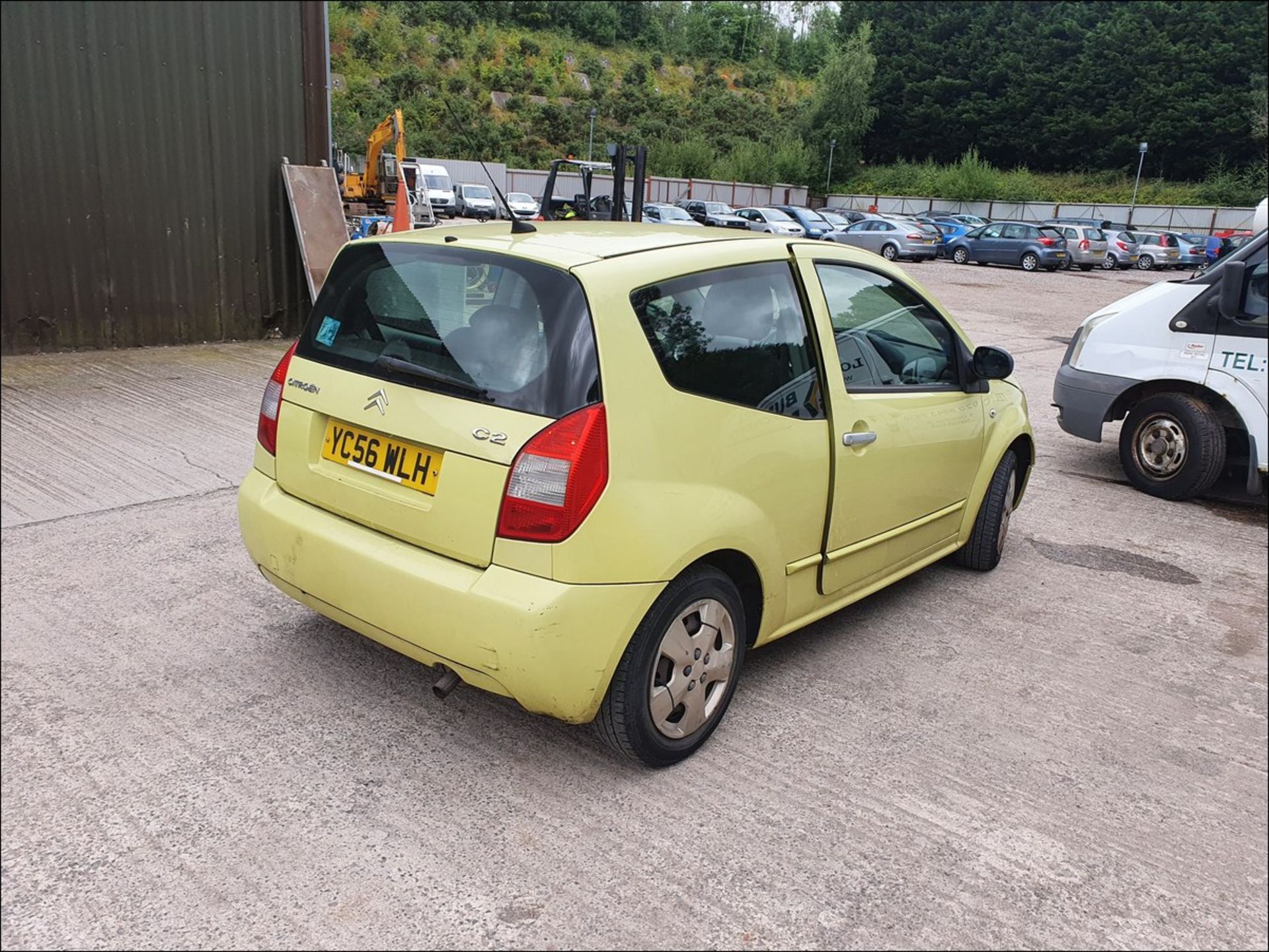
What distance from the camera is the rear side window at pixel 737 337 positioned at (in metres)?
2.97

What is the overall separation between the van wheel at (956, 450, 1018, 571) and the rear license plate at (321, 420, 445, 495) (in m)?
2.86

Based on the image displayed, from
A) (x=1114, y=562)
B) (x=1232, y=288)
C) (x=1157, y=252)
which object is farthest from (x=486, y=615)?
(x=1157, y=252)

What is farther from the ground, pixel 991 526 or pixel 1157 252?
pixel 1157 252

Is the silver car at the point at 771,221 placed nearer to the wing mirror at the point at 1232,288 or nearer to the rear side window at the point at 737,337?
the wing mirror at the point at 1232,288

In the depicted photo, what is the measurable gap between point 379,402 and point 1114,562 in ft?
12.7

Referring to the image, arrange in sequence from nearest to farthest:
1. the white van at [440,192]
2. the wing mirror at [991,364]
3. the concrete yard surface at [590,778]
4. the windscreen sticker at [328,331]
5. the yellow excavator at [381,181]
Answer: the concrete yard surface at [590,778], the windscreen sticker at [328,331], the wing mirror at [991,364], the yellow excavator at [381,181], the white van at [440,192]

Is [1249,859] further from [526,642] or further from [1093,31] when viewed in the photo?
[1093,31]

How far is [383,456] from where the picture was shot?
298 centimetres

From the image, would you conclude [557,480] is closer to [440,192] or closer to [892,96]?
[440,192]

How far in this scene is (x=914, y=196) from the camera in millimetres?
60188

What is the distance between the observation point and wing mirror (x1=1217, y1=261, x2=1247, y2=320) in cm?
559

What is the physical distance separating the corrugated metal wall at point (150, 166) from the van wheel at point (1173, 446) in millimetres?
5382

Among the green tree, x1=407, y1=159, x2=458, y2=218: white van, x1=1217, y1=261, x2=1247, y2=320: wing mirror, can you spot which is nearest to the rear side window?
x1=1217, y1=261, x2=1247, y2=320: wing mirror

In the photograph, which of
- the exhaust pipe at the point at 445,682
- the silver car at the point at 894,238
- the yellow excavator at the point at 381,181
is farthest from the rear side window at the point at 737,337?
the silver car at the point at 894,238
